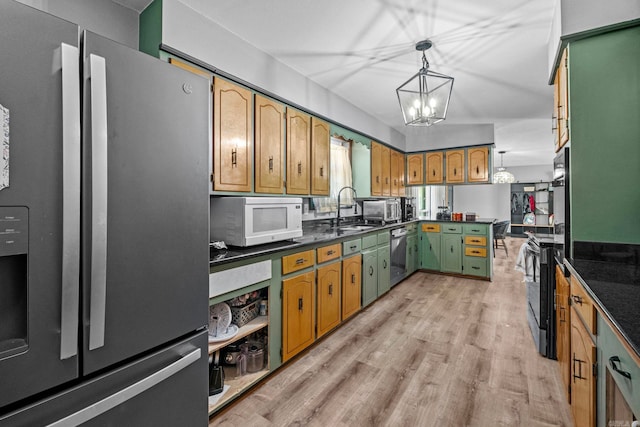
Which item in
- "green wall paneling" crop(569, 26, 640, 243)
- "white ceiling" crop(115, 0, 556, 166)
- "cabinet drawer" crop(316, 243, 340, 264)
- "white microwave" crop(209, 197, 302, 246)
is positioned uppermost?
"white ceiling" crop(115, 0, 556, 166)

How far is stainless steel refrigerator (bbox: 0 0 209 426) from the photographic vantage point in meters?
0.80

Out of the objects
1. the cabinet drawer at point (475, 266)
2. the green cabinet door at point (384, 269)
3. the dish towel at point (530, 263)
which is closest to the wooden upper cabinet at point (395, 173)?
the green cabinet door at point (384, 269)

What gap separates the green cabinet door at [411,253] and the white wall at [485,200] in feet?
17.3

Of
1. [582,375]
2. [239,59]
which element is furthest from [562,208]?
[239,59]

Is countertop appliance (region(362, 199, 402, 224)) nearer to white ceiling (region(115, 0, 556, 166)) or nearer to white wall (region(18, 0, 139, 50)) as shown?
white ceiling (region(115, 0, 556, 166))

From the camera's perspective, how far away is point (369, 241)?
135 inches

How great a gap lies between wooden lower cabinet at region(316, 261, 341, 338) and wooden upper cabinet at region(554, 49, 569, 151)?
1924 millimetres

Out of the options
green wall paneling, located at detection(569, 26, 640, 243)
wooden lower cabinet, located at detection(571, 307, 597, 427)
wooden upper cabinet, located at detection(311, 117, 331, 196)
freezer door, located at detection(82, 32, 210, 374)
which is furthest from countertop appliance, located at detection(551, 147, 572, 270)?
freezer door, located at detection(82, 32, 210, 374)

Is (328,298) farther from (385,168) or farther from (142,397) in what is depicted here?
(385,168)

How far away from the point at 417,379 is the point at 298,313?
0.94m

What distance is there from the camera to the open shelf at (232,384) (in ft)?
5.71

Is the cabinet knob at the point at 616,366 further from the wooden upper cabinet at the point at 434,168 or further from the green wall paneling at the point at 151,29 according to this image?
the wooden upper cabinet at the point at 434,168

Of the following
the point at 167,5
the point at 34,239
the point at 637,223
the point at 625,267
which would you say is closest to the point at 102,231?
the point at 34,239

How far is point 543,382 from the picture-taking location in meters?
2.05
